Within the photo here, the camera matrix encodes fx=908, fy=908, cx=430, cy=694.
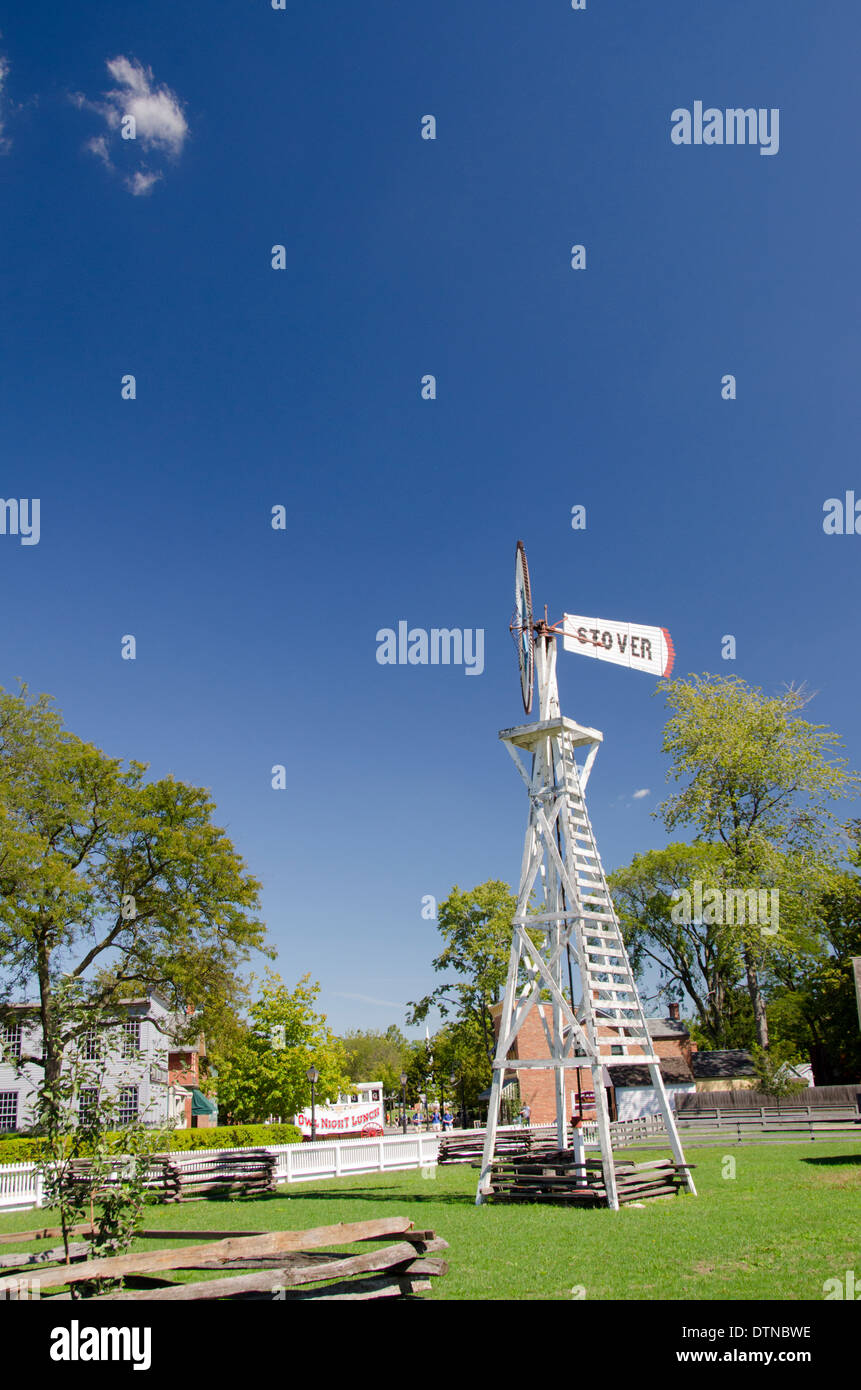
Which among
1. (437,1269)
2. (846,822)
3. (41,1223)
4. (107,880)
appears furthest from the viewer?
(846,822)

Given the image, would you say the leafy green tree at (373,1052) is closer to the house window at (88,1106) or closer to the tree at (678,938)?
the tree at (678,938)

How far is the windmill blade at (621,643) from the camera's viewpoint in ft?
66.1

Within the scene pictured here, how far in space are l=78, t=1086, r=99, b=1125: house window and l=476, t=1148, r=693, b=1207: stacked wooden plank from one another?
10.9 m

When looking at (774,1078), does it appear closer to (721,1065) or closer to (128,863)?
(721,1065)

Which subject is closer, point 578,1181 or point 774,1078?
point 578,1181

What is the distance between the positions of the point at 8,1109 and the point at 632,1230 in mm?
44638

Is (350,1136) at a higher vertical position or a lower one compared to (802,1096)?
lower

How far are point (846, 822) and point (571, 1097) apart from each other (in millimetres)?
19707

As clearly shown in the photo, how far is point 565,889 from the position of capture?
1911 cm

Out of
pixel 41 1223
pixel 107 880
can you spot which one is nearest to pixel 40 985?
pixel 107 880

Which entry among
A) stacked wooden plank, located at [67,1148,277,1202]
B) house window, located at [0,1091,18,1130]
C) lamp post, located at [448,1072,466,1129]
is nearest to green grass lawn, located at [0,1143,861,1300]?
stacked wooden plank, located at [67,1148,277,1202]

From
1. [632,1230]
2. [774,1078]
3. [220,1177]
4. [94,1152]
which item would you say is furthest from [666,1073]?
[94,1152]

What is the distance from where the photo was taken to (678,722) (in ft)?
159
